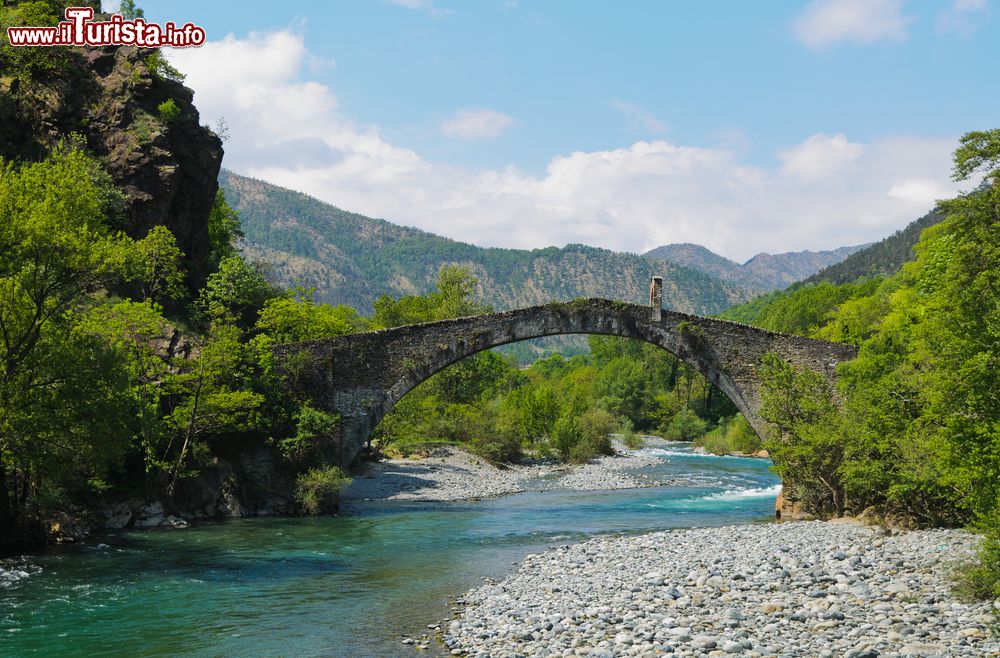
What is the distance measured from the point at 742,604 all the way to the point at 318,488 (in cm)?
1517

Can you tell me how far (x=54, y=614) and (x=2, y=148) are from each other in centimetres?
1913

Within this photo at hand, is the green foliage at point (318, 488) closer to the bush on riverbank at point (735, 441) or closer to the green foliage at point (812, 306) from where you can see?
the bush on riverbank at point (735, 441)

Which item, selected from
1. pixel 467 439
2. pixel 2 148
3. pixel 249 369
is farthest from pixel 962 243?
pixel 467 439

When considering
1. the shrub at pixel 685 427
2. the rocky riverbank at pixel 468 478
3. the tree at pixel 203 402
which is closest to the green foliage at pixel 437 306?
the rocky riverbank at pixel 468 478

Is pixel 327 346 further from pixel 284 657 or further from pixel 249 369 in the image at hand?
pixel 284 657

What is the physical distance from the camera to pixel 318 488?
23.6m

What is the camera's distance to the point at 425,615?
12.4 m

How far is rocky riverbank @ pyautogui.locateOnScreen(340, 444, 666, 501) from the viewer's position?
3012 cm

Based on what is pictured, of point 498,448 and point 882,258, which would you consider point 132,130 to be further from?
point 882,258

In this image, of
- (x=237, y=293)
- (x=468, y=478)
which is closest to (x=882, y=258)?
(x=468, y=478)

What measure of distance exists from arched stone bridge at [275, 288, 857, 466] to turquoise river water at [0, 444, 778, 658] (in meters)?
3.40

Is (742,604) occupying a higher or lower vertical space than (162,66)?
lower

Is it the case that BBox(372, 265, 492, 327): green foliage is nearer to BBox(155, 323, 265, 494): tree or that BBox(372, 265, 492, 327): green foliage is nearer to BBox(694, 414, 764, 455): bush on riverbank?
BBox(694, 414, 764, 455): bush on riverbank

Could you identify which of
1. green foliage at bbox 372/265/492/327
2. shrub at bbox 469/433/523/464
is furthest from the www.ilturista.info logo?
green foliage at bbox 372/265/492/327
